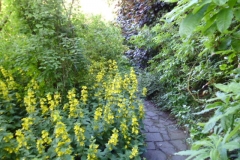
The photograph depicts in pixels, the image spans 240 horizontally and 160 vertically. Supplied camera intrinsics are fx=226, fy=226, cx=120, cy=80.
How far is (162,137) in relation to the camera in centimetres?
330

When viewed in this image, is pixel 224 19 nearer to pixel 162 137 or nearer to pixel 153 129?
pixel 162 137

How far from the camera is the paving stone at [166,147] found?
9.56 ft

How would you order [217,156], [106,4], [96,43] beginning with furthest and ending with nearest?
1. [106,4]
2. [96,43]
3. [217,156]

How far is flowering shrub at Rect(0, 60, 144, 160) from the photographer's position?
1.84 meters

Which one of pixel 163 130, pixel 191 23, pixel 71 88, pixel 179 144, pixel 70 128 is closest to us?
pixel 191 23

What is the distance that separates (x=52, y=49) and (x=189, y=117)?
2.02 m

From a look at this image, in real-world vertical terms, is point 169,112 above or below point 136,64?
below

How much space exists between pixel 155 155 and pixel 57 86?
150cm

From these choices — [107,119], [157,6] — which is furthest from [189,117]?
[157,6]

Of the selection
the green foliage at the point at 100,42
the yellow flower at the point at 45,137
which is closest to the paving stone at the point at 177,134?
the green foliage at the point at 100,42

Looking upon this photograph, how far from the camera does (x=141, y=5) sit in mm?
5809

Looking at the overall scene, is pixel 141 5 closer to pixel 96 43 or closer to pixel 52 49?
pixel 96 43

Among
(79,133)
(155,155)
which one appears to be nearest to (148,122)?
(155,155)

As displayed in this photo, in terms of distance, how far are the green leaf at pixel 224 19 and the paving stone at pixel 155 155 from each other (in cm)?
239
